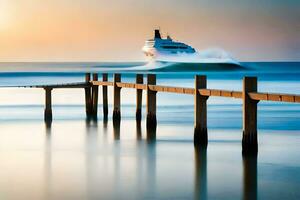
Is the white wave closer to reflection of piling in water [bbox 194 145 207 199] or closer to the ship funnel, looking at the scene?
the ship funnel

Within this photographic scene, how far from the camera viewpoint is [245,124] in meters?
13.9

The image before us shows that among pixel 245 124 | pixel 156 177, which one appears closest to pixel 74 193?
pixel 156 177

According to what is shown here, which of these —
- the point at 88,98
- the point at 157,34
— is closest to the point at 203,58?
the point at 157,34

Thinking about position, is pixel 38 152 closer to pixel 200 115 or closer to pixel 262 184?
pixel 200 115

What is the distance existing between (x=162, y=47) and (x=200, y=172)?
83690 mm

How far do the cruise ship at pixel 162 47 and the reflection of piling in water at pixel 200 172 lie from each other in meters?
80.8

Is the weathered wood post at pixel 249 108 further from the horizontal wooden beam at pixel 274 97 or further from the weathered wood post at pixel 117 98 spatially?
the weathered wood post at pixel 117 98

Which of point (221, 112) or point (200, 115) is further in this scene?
point (221, 112)

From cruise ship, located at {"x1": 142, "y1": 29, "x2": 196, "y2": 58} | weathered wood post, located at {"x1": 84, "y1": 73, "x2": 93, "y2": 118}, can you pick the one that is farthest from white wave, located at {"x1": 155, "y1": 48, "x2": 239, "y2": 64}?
weathered wood post, located at {"x1": 84, "y1": 73, "x2": 93, "y2": 118}

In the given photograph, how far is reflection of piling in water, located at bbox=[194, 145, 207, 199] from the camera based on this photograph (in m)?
11.4

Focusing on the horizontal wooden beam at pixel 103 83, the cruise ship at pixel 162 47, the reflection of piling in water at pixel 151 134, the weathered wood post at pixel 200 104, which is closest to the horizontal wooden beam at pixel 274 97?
the weathered wood post at pixel 200 104

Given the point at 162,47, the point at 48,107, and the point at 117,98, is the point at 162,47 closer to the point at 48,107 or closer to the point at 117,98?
the point at 48,107

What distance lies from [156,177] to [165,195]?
163 centimetres

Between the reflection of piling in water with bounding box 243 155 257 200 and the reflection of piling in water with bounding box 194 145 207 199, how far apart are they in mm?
672
